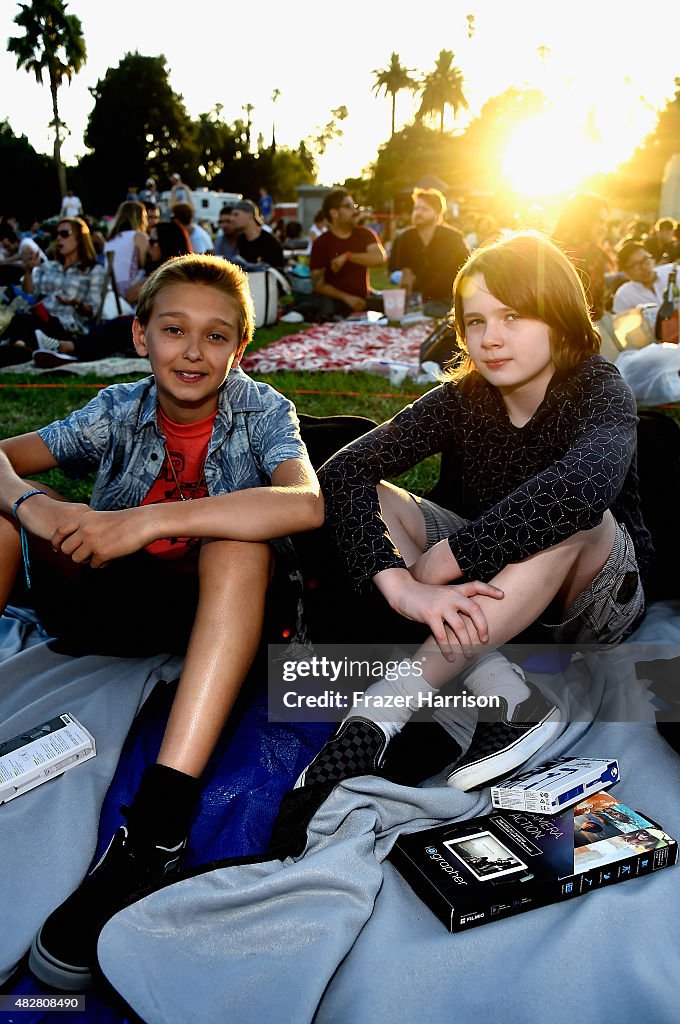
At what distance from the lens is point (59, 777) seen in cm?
198

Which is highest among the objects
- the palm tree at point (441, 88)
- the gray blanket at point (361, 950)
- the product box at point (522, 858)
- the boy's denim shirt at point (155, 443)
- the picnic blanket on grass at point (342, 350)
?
the palm tree at point (441, 88)

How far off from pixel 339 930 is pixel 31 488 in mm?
1339

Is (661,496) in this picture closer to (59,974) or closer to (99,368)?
(59,974)

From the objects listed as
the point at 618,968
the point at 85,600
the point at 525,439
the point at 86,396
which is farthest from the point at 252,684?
the point at 86,396

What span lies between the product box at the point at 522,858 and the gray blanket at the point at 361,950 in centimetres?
3

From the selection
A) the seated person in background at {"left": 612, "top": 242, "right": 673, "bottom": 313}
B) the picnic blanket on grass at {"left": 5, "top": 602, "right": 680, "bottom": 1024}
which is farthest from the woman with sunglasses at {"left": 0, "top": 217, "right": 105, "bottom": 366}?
the picnic blanket on grass at {"left": 5, "top": 602, "right": 680, "bottom": 1024}

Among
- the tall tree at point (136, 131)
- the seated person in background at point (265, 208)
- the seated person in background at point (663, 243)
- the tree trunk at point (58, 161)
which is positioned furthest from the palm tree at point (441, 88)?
the seated person in background at point (663, 243)

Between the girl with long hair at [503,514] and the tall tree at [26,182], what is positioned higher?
the tall tree at [26,182]

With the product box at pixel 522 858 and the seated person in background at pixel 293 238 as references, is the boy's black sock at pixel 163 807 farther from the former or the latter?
the seated person in background at pixel 293 238

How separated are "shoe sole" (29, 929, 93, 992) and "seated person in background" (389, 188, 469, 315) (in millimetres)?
7759

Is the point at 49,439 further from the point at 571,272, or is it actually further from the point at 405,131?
the point at 405,131

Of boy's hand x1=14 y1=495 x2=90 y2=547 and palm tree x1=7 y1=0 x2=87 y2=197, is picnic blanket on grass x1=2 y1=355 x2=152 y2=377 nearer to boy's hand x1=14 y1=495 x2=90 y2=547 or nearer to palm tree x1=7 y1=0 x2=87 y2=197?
boy's hand x1=14 y1=495 x2=90 y2=547

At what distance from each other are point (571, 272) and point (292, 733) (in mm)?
1475

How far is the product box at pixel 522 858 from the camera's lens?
1.54 m
